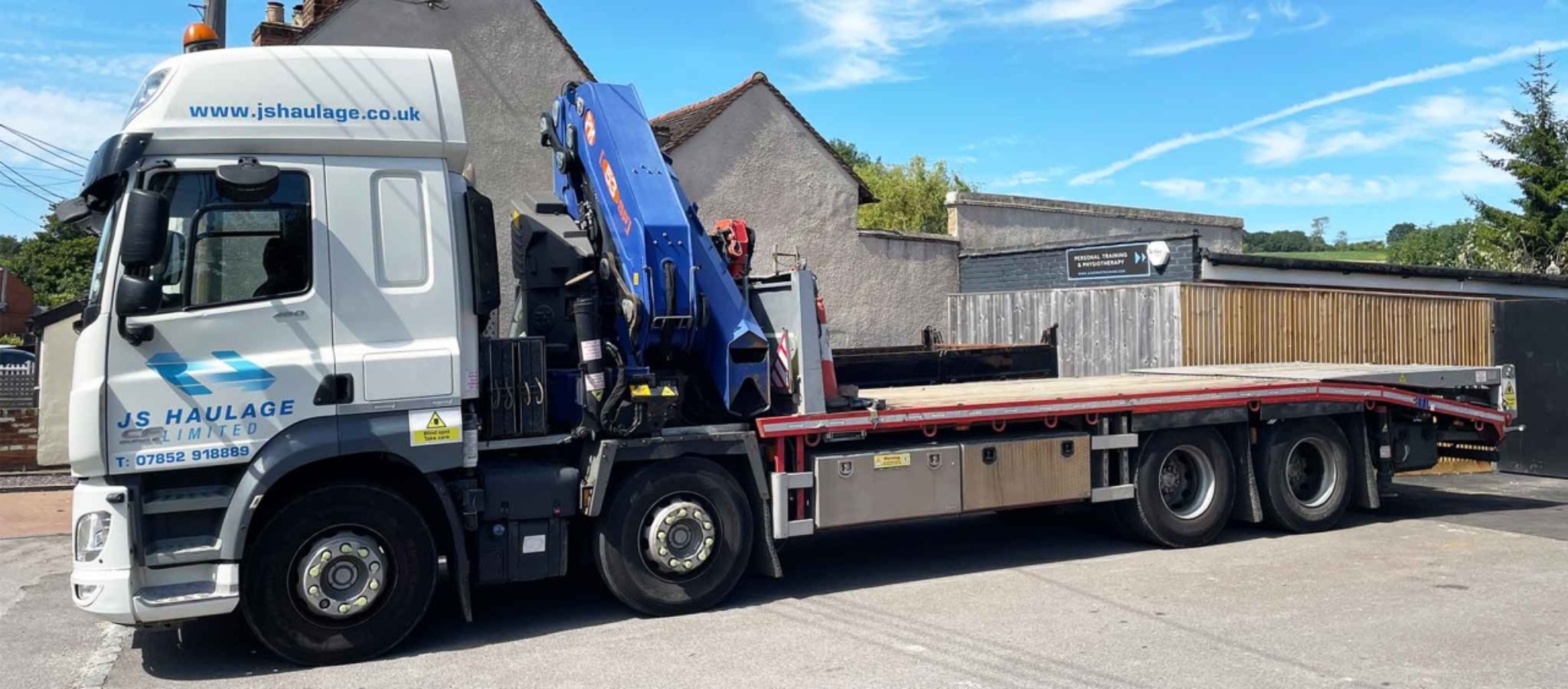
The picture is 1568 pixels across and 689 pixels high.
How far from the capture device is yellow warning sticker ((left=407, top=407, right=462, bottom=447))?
22.6ft

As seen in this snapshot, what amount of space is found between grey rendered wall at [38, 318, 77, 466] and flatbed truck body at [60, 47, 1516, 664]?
21.6 feet

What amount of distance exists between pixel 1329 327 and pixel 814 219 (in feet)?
25.0

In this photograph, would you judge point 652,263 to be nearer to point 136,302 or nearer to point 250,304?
point 250,304

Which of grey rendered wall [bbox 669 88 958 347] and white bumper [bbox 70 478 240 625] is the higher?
grey rendered wall [bbox 669 88 958 347]

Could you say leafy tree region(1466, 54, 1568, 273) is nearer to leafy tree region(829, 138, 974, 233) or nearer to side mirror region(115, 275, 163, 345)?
leafy tree region(829, 138, 974, 233)

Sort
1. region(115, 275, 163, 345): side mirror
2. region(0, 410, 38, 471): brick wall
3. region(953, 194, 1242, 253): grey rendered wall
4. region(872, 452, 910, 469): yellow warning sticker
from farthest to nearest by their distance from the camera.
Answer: region(953, 194, 1242, 253): grey rendered wall
region(0, 410, 38, 471): brick wall
region(872, 452, 910, 469): yellow warning sticker
region(115, 275, 163, 345): side mirror

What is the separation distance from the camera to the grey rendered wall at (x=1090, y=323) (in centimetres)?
1554

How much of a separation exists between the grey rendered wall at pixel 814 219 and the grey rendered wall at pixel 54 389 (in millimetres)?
8349

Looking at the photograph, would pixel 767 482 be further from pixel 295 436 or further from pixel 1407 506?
pixel 1407 506

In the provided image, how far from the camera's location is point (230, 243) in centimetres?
654

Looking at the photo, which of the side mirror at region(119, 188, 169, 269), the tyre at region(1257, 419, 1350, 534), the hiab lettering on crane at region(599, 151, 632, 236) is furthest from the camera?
the tyre at region(1257, 419, 1350, 534)

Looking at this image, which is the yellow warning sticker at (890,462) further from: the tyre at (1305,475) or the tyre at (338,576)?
the tyre at (1305,475)

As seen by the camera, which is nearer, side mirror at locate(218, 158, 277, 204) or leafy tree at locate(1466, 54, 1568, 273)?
side mirror at locate(218, 158, 277, 204)

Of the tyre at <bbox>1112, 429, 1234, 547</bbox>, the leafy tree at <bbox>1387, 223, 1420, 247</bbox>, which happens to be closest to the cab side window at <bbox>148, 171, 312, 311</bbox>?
the tyre at <bbox>1112, 429, 1234, 547</bbox>
